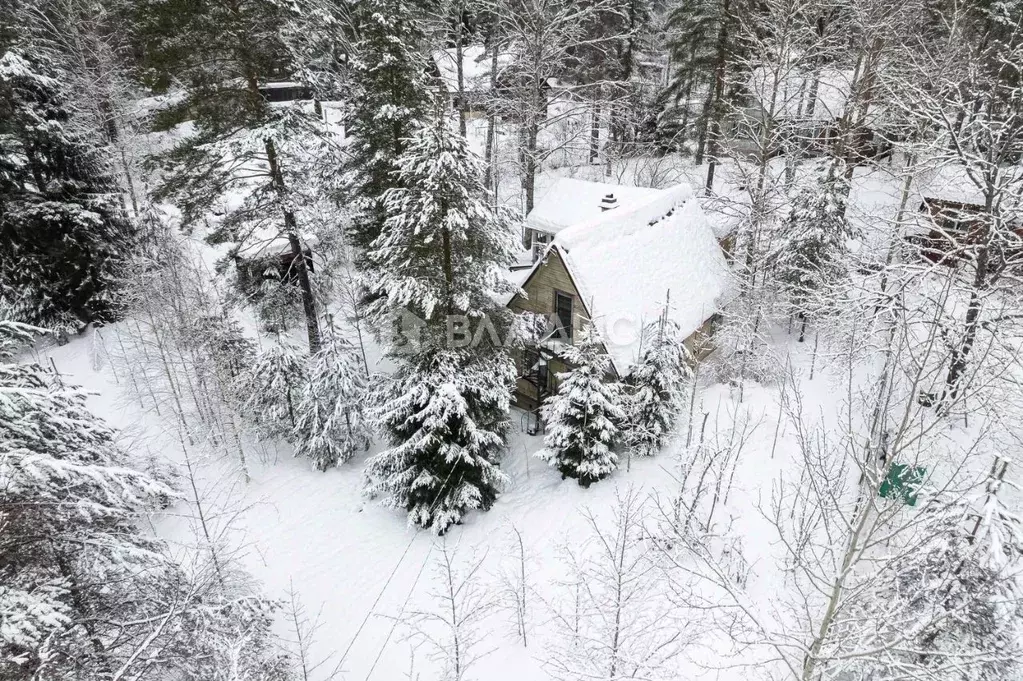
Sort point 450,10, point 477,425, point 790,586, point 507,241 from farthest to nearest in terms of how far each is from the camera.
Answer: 1. point 450,10
2. point 477,425
3. point 507,241
4. point 790,586

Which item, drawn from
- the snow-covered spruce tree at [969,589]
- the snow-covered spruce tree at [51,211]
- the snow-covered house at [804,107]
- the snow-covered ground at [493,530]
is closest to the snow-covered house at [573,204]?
the snow-covered house at [804,107]

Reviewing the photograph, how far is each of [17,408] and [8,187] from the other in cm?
1865

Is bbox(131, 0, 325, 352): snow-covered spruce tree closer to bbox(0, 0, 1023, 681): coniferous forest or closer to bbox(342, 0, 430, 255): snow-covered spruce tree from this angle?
bbox(0, 0, 1023, 681): coniferous forest

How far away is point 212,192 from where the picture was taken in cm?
1717

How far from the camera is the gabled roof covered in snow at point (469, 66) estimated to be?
28016mm

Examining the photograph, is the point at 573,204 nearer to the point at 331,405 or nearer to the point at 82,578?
the point at 331,405

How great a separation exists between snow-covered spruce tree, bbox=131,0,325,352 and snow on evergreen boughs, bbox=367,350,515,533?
6502 mm

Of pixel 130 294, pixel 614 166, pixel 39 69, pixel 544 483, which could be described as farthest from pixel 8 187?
pixel 614 166

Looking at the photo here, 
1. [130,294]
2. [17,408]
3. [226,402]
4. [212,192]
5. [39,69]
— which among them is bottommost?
[226,402]

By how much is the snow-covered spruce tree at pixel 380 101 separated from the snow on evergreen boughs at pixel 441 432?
16.2 ft

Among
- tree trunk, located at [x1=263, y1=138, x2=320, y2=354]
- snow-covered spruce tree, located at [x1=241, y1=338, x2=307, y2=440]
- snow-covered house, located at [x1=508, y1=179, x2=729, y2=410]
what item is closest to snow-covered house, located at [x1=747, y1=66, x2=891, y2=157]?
snow-covered house, located at [x1=508, y1=179, x2=729, y2=410]

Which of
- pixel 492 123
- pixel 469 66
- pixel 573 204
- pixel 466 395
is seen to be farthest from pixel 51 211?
pixel 469 66

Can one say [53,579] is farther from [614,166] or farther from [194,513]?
[614,166]

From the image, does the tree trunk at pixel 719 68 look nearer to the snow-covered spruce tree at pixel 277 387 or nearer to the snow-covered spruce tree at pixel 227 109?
the snow-covered spruce tree at pixel 227 109
